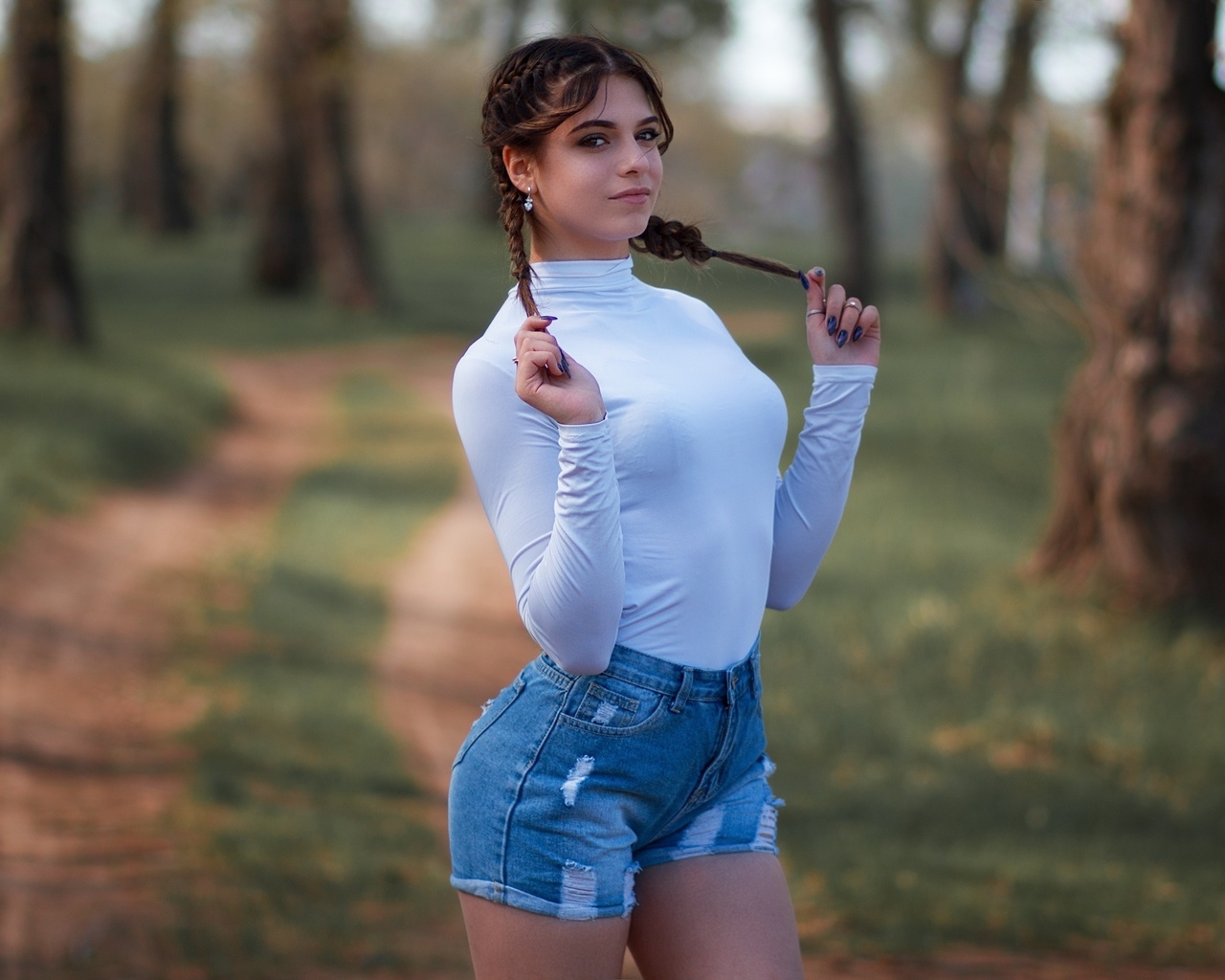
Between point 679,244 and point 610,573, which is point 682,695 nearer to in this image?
point 610,573

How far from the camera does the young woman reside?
2205mm

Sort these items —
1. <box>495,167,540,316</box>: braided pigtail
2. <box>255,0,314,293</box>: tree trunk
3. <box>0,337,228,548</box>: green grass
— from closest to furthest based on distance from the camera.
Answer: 1. <box>495,167,540,316</box>: braided pigtail
2. <box>0,337,228,548</box>: green grass
3. <box>255,0,314,293</box>: tree trunk

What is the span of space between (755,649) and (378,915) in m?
3.08

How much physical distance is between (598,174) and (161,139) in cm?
3234

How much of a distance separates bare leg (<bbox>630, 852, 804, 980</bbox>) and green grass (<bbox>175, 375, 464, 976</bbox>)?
255 centimetres

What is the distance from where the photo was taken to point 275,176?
25.2 meters

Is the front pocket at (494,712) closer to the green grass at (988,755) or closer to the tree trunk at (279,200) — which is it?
the green grass at (988,755)

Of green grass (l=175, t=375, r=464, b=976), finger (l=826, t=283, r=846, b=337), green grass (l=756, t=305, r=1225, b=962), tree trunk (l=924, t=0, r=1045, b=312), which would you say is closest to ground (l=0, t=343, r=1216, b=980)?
green grass (l=175, t=375, r=464, b=976)

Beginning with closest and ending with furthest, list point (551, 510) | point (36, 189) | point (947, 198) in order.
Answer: point (551, 510) → point (36, 189) → point (947, 198)

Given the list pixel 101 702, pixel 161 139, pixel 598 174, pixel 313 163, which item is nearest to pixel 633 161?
pixel 598 174

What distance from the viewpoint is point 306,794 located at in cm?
623

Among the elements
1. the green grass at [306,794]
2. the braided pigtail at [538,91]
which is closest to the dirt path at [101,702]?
the green grass at [306,794]

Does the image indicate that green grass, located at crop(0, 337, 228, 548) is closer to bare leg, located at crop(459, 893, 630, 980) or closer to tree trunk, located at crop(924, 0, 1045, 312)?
bare leg, located at crop(459, 893, 630, 980)

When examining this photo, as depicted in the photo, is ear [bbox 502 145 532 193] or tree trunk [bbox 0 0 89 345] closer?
ear [bbox 502 145 532 193]
